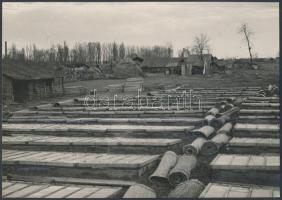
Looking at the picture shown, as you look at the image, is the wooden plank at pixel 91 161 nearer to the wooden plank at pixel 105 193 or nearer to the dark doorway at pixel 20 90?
the wooden plank at pixel 105 193

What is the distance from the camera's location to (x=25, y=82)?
2161 cm

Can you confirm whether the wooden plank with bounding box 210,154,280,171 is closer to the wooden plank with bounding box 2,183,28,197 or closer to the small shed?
the wooden plank with bounding box 2,183,28,197

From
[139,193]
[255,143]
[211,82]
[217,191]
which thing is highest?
[211,82]

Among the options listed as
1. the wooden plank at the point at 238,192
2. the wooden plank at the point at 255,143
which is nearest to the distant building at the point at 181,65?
the wooden plank at the point at 255,143

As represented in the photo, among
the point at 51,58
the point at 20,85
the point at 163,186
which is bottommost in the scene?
the point at 163,186

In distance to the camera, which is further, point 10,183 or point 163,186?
point 163,186

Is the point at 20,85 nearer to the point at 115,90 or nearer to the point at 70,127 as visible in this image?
the point at 115,90

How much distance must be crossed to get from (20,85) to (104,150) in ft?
51.2

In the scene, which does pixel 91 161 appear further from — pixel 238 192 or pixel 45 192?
pixel 238 192

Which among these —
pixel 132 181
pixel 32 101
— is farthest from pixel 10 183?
pixel 32 101

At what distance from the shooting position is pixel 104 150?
741 centimetres

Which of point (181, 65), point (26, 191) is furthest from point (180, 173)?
point (181, 65)

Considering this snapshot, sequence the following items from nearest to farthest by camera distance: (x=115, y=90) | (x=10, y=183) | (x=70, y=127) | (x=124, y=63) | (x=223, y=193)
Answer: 1. (x=223, y=193)
2. (x=10, y=183)
3. (x=70, y=127)
4. (x=115, y=90)
5. (x=124, y=63)

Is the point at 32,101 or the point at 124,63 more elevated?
the point at 124,63
